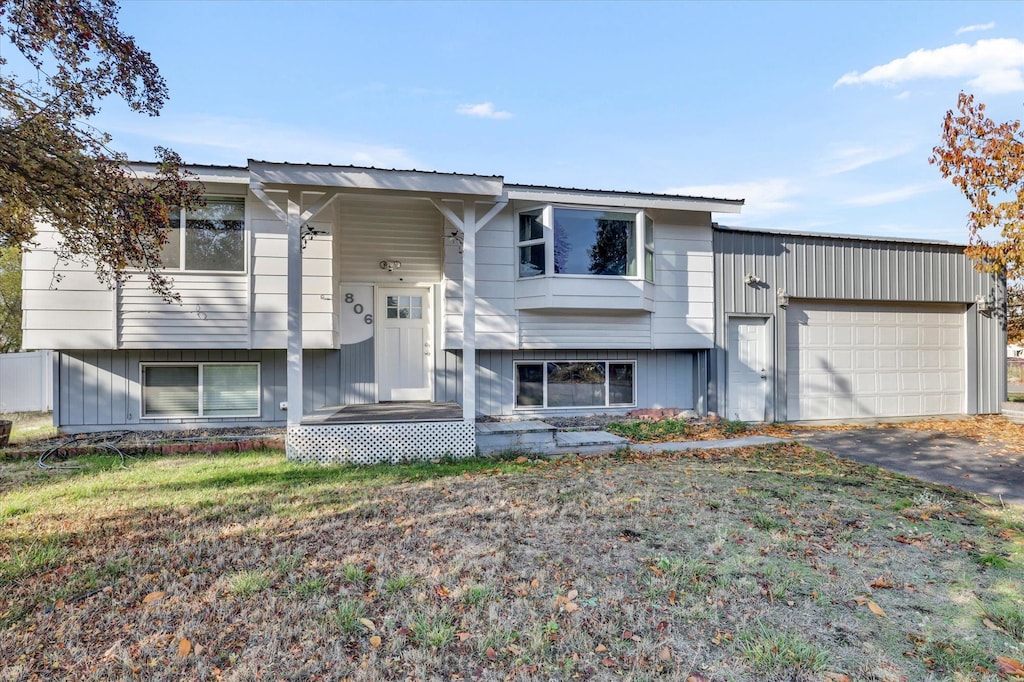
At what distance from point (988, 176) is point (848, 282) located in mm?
3009

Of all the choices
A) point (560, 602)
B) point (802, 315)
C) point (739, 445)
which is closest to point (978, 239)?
point (802, 315)

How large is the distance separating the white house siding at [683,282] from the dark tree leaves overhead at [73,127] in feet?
24.0

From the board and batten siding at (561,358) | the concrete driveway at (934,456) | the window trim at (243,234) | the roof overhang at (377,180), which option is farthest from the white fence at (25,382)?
the concrete driveway at (934,456)

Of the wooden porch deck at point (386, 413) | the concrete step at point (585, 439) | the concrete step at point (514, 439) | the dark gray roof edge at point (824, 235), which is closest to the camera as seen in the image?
the wooden porch deck at point (386, 413)

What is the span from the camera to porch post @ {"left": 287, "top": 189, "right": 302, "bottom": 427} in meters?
6.20

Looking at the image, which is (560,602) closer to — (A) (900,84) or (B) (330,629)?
(B) (330,629)

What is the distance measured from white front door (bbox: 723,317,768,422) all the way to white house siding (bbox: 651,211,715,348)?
24.3 inches

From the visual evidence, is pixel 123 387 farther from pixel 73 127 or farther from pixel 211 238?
pixel 73 127

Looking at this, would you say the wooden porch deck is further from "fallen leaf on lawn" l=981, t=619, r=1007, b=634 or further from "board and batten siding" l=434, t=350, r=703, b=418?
"fallen leaf on lawn" l=981, t=619, r=1007, b=634

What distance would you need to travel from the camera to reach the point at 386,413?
7.15 meters

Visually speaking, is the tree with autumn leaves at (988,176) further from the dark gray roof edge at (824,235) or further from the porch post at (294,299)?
the porch post at (294,299)

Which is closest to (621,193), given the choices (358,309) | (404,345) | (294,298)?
(404,345)

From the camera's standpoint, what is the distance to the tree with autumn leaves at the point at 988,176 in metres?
9.08

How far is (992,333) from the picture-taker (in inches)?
410
